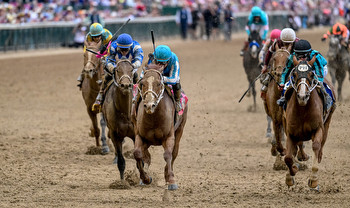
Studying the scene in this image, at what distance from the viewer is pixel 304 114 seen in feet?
33.6

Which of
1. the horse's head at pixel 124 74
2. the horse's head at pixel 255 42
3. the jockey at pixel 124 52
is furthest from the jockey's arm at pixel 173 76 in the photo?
the horse's head at pixel 255 42

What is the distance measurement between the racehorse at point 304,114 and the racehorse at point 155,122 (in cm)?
170

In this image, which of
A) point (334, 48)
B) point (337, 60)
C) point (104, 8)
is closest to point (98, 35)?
point (334, 48)

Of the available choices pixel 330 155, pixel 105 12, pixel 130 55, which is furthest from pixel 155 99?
pixel 105 12

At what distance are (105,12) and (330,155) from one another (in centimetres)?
2135

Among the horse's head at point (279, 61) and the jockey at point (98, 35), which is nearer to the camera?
the horse's head at point (279, 61)

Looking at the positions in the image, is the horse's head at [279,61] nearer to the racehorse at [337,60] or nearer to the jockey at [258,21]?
the jockey at [258,21]

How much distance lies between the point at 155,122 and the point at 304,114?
83.3 inches

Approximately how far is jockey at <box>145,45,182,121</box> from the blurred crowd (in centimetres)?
1240

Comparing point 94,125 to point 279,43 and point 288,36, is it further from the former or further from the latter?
point 288,36

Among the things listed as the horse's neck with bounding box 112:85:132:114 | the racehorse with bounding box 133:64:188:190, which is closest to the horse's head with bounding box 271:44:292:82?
the racehorse with bounding box 133:64:188:190

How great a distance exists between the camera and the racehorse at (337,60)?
2073 cm

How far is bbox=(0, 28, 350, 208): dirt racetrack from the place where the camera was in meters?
10.0

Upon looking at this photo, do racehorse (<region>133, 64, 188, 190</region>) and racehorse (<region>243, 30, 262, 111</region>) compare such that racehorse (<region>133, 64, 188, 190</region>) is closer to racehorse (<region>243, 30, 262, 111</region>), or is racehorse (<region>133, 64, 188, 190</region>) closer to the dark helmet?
the dark helmet
